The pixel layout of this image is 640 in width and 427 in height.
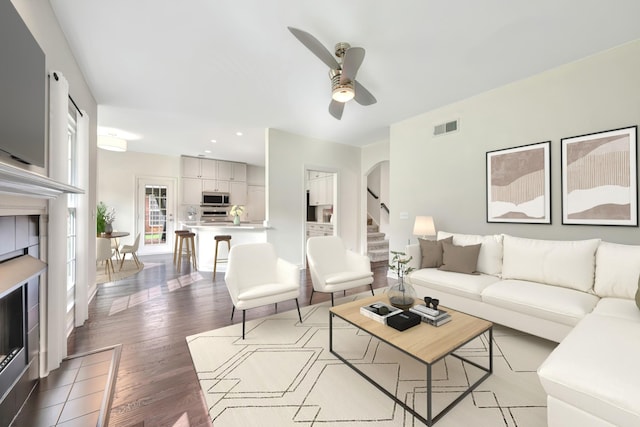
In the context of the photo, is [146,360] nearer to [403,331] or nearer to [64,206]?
[64,206]

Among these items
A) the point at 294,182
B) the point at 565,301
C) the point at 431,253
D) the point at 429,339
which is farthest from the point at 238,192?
the point at 565,301

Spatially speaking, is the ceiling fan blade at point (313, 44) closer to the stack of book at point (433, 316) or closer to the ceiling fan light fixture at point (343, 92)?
the ceiling fan light fixture at point (343, 92)

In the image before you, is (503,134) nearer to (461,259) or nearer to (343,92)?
(461,259)

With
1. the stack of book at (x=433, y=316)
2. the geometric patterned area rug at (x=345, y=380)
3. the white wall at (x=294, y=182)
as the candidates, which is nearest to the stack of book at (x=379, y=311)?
the stack of book at (x=433, y=316)

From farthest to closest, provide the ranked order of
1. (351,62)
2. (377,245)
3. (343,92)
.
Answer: (377,245), (343,92), (351,62)

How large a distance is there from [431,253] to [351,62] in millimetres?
2415

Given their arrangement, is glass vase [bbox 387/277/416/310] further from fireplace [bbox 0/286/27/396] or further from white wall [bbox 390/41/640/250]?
fireplace [bbox 0/286/27/396]

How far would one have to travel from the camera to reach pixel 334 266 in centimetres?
343

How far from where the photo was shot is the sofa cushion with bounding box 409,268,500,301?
267 cm

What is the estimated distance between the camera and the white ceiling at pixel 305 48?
2.05 meters

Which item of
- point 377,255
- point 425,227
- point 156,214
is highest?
point 156,214

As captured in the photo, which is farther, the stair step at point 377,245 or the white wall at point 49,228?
the stair step at point 377,245

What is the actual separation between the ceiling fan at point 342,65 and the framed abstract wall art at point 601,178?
2.28m

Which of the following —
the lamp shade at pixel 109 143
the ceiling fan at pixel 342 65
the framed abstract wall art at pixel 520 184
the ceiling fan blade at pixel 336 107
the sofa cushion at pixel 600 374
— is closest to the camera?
the sofa cushion at pixel 600 374
